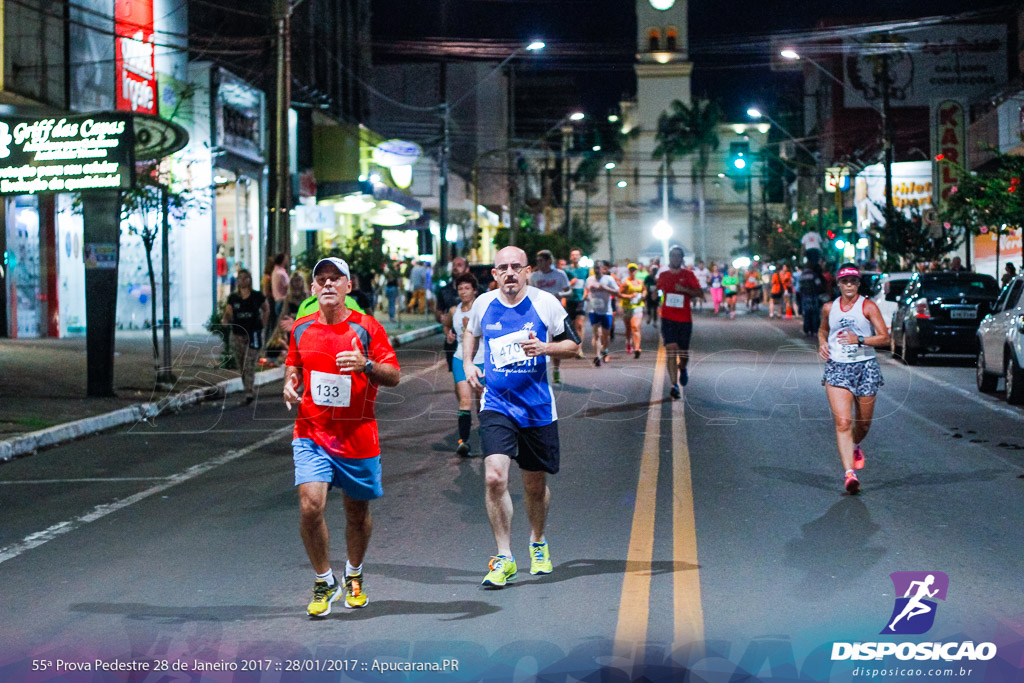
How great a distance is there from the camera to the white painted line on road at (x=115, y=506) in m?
8.06

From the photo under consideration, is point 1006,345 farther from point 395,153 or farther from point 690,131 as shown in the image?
point 690,131

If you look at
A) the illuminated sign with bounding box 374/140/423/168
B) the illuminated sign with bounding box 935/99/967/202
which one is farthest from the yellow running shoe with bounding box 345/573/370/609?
the illuminated sign with bounding box 935/99/967/202

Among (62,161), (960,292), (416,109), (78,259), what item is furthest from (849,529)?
(416,109)

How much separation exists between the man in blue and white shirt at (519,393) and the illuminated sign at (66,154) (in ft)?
34.1

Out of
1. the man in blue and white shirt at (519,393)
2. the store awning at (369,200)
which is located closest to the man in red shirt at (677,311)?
the man in blue and white shirt at (519,393)

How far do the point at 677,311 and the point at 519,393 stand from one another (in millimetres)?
10139

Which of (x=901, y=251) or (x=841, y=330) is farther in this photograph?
(x=901, y=251)

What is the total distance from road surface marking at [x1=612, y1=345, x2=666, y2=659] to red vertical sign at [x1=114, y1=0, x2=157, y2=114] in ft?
57.4

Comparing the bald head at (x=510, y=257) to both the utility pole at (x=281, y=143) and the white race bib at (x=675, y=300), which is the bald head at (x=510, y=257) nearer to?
the white race bib at (x=675, y=300)

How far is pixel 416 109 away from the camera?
69562 mm

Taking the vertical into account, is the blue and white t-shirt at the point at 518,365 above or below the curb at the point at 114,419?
above

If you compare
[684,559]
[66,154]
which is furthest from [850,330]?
[66,154]

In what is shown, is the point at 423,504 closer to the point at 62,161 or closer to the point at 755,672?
the point at 755,672

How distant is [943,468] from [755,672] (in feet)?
20.3
